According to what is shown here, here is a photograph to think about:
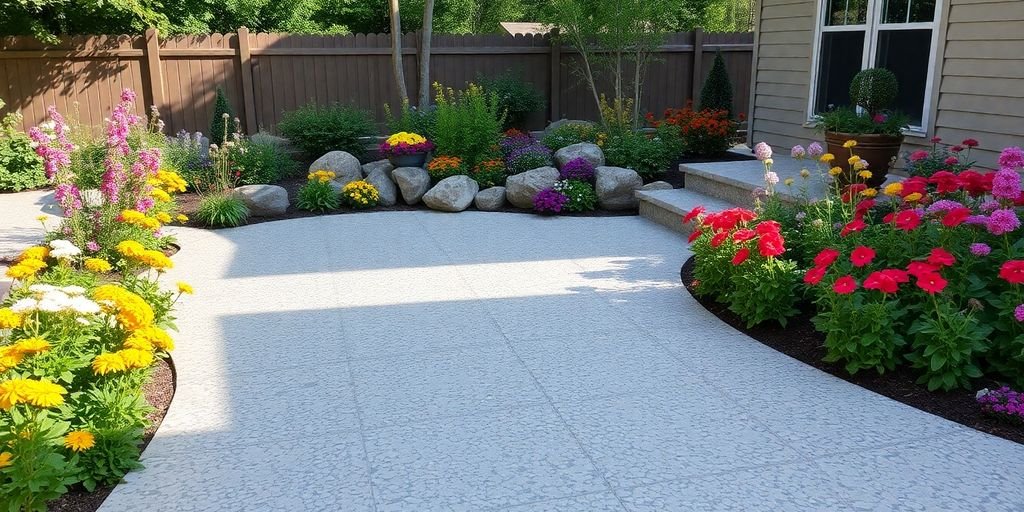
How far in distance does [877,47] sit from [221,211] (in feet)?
20.9

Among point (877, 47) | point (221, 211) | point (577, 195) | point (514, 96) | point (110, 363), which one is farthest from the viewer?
point (514, 96)

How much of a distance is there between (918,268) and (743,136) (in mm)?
9506

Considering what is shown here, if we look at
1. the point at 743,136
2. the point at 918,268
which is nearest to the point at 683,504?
the point at 918,268

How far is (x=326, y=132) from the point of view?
9625 mm

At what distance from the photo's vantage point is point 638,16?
1041 cm

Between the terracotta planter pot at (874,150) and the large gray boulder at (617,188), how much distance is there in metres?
2.20

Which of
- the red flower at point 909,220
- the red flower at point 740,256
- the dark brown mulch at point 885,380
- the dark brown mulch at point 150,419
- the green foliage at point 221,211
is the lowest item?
the dark brown mulch at point 150,419

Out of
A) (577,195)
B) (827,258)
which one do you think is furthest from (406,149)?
(827,258)

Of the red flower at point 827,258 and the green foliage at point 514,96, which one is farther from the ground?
the green foliage at point 514,96

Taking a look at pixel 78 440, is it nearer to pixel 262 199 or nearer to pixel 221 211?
pixel 221 211

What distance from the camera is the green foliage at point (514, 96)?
38.5ft

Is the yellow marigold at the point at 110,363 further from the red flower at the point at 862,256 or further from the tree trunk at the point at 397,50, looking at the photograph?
the tree trunk at the point at 397,50

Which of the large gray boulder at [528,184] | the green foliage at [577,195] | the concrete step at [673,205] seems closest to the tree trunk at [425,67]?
the large gray boulder at [528,184]

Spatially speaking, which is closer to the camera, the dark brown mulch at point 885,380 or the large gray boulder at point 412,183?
the dark brown mulch at point 885,380
